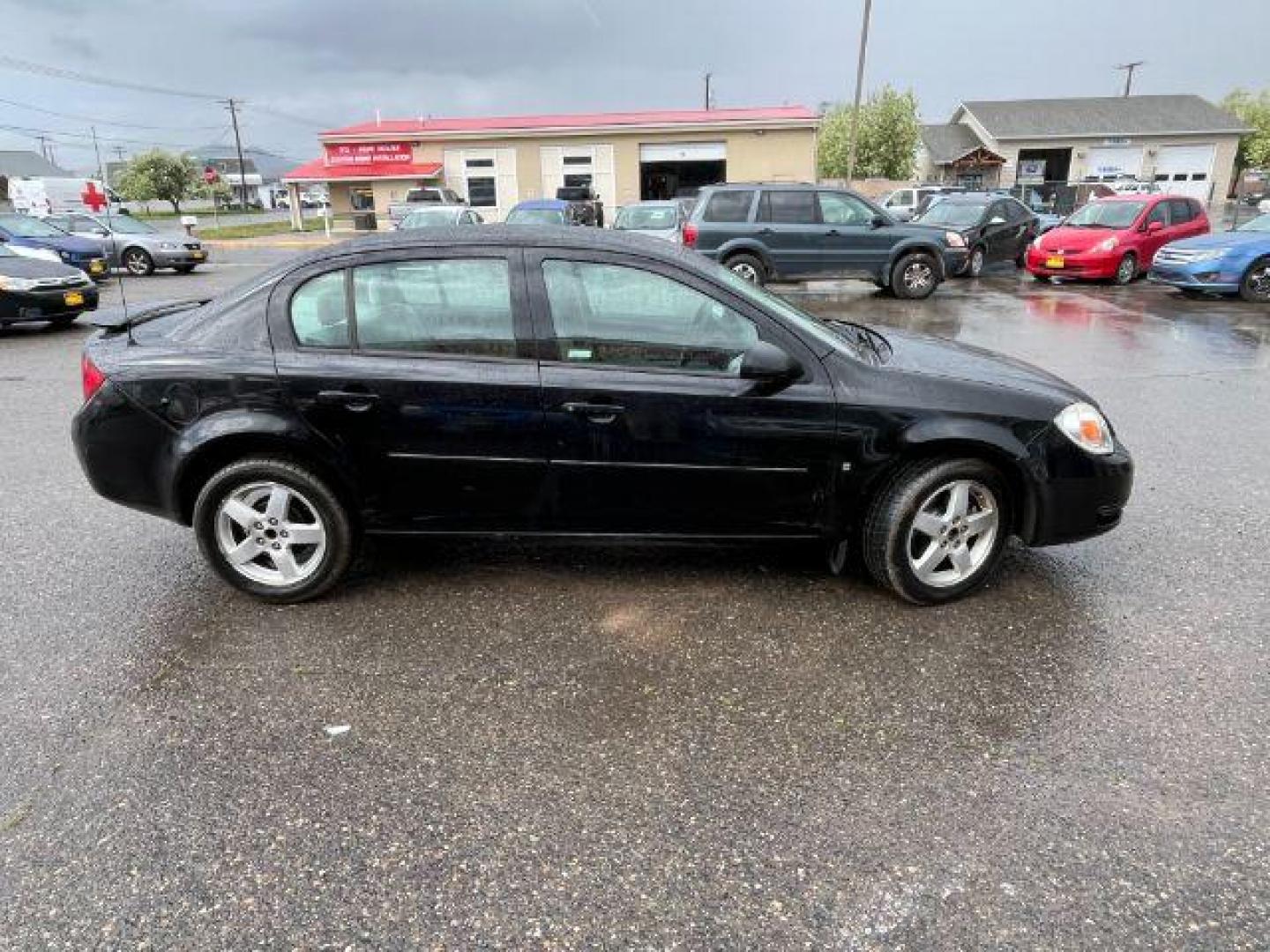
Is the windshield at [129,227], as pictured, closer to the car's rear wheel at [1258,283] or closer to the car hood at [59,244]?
the car hood at [59,244]

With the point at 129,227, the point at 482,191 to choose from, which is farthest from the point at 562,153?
the point at 129,227

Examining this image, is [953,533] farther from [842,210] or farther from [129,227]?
[129,227]

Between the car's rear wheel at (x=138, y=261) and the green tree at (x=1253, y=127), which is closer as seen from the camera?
the car's rear wheel at (x=138, y=261)

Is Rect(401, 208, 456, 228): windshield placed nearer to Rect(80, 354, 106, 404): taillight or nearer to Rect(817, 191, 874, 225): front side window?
Rect(817, 191, 874, 225): front side window

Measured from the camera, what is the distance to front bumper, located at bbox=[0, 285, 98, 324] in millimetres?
11180

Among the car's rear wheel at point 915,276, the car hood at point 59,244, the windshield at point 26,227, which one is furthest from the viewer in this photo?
the windshield at point 26,227

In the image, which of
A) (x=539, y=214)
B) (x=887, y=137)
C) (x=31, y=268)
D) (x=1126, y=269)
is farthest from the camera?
(x=887, y=137)

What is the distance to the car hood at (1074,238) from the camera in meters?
16.1

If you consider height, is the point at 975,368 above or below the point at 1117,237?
above

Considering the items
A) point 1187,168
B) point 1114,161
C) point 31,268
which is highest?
point 1114,161

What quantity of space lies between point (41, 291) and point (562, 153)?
90.4ft

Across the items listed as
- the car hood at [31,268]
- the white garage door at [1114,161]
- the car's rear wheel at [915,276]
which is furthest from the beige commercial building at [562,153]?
the white garage door at [1114,161]

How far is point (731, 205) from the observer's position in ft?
46.9

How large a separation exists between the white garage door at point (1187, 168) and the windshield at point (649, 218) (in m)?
47.9
